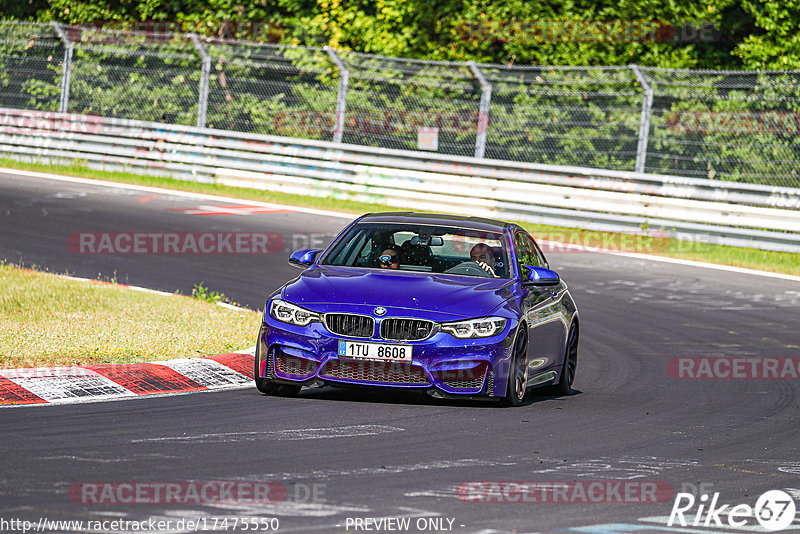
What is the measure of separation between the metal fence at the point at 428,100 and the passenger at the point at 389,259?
12.0 meters

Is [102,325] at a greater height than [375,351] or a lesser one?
lesser

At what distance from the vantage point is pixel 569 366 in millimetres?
11117

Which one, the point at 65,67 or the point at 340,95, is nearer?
the point at 340,95

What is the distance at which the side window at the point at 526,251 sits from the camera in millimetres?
11016

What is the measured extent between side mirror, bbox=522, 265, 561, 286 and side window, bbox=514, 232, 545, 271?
272 millimetres

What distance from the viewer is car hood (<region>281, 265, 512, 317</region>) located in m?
9.40

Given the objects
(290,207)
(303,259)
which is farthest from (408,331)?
(290,207)

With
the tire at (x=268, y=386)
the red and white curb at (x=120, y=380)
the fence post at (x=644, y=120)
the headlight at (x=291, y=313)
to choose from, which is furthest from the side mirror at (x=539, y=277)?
the fence post at (x=644, y=120)

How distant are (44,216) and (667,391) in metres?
12.3

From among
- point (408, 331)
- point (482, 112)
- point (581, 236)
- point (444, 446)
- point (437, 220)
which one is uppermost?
point (482, 112)

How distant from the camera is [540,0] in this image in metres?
29.1

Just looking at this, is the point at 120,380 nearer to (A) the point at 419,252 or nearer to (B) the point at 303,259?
(B) the point at 303,259

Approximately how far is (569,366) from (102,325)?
13.1ft

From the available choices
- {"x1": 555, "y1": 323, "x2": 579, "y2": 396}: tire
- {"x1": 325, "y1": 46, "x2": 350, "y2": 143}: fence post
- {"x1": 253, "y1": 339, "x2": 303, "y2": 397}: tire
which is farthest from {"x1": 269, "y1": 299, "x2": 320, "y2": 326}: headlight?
{"x1": 325, "y1": 46, "x2": 350, "y2": 143}: fence post
